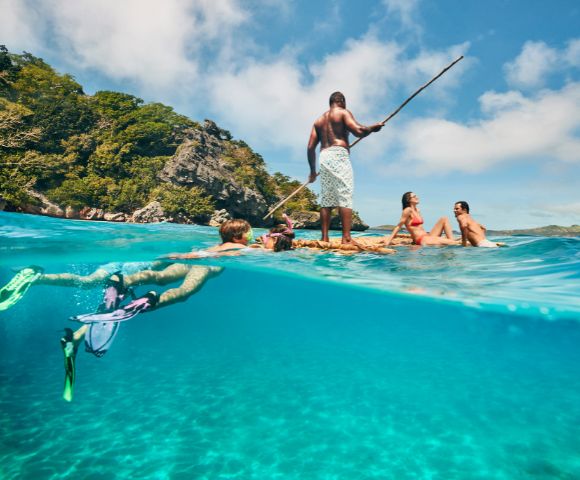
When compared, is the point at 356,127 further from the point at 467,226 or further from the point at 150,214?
the point at 150,214

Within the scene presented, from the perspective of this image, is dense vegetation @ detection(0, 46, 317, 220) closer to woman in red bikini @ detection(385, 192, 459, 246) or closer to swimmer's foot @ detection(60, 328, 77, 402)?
swimmer's foot @ detection(60, 328, 77, 402)

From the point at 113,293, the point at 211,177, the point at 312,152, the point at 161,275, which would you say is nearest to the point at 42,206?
the point at 211,177

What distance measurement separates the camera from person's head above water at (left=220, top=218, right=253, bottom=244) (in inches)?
321

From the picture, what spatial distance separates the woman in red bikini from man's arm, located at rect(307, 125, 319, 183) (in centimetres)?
307

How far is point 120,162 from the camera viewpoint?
138 feet

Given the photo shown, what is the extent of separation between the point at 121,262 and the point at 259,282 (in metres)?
5.30

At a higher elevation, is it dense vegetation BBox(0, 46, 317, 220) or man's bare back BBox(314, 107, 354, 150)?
dense vegetation BBox(0, 46, 317, 220)

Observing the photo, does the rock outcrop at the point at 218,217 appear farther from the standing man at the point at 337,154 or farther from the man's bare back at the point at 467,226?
the standing man at the point at 337,154

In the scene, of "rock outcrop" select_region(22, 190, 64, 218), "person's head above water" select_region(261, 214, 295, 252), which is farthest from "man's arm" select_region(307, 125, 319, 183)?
"rock outcrop" select_region(22, 190, 64, 218)

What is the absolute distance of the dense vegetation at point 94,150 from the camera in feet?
114

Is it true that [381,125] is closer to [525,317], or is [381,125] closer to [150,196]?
[525,317]

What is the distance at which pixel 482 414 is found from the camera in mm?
8016

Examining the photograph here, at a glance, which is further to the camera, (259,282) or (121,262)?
(259,282)

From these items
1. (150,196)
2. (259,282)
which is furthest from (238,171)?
(259,282)
